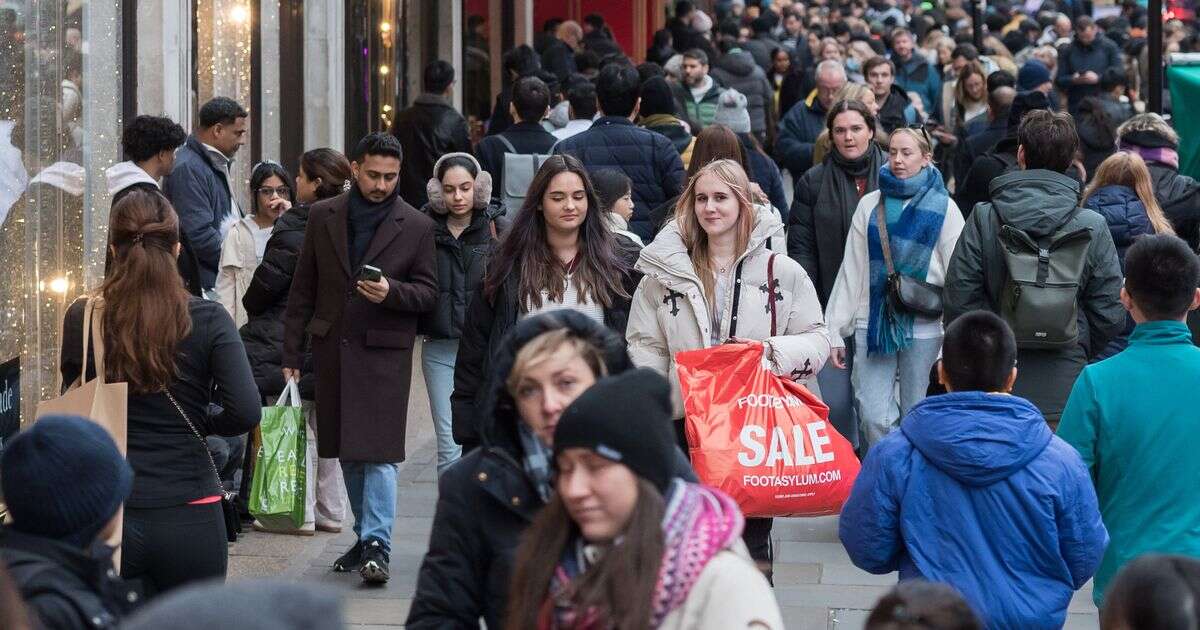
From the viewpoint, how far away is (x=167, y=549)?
5406 mm

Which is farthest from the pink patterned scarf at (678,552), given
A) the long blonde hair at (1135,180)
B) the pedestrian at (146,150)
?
the pedestrian at (146,150)

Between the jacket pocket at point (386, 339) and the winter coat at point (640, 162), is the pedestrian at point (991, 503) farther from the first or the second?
the winter coat at point (640, 162)

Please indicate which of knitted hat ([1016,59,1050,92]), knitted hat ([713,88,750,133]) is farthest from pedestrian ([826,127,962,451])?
knitted hat ([713,88,750,133])

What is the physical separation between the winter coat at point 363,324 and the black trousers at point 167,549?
216 cm

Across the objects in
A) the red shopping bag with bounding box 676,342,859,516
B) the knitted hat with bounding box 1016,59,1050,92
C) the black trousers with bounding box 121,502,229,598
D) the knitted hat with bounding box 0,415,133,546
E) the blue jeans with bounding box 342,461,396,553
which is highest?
the knitted hat with bounding box 1016,59,1050,92

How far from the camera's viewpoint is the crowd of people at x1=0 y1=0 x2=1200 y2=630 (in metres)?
3.15

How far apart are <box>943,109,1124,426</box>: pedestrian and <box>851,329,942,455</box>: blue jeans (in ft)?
2.40

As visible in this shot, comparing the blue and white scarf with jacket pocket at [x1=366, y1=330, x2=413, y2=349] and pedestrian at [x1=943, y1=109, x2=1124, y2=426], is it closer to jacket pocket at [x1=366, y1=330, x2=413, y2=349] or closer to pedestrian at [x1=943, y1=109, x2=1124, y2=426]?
pedestrian at [x1=943, y1=109, x2=1124, y2=426]

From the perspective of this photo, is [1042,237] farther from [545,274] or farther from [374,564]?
[374,564]

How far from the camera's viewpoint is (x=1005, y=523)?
4664 millimetres

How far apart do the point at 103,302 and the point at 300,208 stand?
293 cm

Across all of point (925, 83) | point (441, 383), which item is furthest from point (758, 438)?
point (925, 83)

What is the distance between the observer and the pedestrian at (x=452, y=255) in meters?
8.07

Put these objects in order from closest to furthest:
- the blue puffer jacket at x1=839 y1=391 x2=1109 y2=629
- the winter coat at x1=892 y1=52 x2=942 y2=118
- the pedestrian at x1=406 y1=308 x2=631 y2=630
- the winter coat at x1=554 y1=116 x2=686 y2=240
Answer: the pedestrian at x1=406 y1=308 x2=631 y2=630 < the blue puffer jacket at x1=839 y1=391 x2=1109 y2=629 < the winter coat at x1=554 y1=116 x2=686 y2=240 < the winter coat at x1=892 y1=52 x2=942 y2=118
